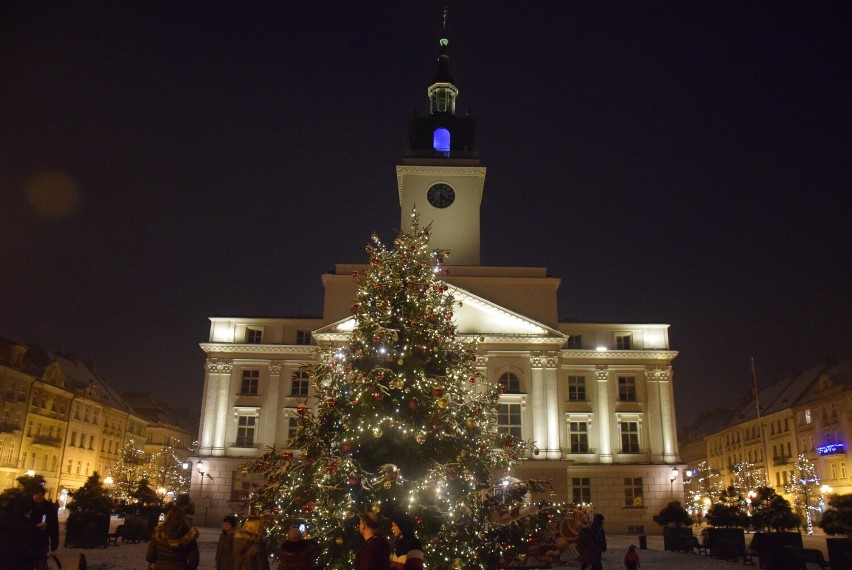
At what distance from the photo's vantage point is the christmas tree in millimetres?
14008

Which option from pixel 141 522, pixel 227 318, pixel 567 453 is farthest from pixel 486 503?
pixel 227 318

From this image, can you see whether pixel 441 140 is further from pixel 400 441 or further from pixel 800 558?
pixel 400 441

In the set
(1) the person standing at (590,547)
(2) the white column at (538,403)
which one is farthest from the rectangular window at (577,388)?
(1) the person standing at (590,547)

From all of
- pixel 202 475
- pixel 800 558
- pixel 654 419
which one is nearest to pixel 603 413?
pixel 654 419

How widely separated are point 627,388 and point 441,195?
17.7 m

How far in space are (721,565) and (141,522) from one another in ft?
66.6

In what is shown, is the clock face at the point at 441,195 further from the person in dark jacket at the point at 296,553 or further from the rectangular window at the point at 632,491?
the person in dark jacket at the point at 296,553

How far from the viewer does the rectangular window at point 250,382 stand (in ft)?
151

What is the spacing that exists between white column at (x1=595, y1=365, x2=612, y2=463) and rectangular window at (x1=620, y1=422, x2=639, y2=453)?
3.15ft

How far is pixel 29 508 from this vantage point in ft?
36.7

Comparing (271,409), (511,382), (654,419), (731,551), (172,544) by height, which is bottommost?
(731,551)

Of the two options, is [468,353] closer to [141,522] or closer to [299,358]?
[141,522]

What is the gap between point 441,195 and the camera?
49.6 m

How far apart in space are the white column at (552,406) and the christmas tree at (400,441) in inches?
997
